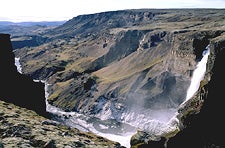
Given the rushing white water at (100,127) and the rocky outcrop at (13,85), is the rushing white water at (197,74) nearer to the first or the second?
the rushing white water at (100,127)

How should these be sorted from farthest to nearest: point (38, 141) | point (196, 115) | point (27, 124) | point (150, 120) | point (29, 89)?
point (150, 120) < point (196, 115) < point (29, 89) < point (27, 124) < point (38, 141)

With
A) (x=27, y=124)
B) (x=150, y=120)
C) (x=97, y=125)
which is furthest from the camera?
(x=97, y=125)

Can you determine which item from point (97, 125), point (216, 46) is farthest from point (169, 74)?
point (216, 46)

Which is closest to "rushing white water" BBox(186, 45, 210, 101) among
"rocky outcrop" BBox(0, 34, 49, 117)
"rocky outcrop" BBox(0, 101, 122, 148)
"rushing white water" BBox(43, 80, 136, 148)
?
"rushing white water" BBox(43, 80, 136, 148)

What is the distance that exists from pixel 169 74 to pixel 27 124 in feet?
522

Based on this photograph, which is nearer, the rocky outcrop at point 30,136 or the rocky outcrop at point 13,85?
the rocky outcrop at point 30,136

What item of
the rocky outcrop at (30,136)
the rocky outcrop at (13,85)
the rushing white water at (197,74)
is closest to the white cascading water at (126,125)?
the rushing white water at (197,74)

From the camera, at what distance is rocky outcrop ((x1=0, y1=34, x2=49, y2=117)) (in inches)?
3378

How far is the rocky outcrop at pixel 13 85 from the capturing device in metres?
85.8

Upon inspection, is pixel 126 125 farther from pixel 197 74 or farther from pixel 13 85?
pixel 13 85

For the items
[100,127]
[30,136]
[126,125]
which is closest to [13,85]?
[30,136]

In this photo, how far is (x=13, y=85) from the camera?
90125mm

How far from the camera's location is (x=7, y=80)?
88.3 metres

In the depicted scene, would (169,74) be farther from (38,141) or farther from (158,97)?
(38,141)
